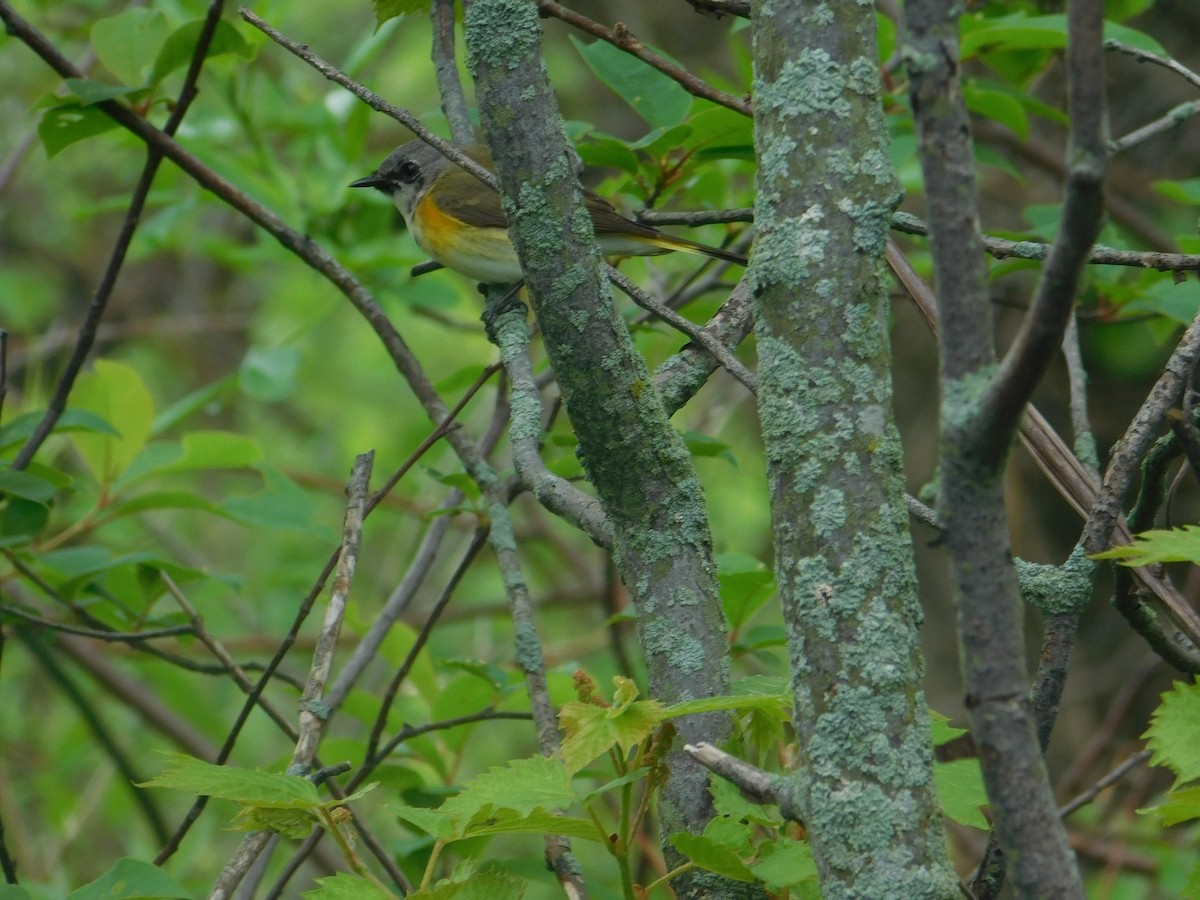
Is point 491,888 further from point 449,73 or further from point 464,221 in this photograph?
point 464,221

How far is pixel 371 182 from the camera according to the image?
142 inches

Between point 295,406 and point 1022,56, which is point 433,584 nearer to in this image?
point 295,406

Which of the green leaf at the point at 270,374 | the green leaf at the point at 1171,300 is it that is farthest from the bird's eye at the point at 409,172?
the green leaf at the point at 1171,300

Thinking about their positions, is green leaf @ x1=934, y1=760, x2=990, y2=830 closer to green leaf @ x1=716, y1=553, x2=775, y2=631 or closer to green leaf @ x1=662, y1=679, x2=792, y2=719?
green leaf @ x1=662, y1=679, x2=792, y2=719

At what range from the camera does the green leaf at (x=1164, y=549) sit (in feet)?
3.79

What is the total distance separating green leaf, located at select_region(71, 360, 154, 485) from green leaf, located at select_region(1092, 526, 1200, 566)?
2.33m

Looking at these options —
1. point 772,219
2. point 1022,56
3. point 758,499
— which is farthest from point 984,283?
point 758,499

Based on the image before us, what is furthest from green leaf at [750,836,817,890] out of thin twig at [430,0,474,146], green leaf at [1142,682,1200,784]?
thin twig at [430,0,474,146]

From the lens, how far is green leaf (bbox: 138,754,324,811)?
1250mm

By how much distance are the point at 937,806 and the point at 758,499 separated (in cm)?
622

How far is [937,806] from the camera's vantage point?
3.88ft

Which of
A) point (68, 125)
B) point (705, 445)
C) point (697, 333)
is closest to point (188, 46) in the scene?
point (68, 125)

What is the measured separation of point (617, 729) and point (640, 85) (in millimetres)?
1547

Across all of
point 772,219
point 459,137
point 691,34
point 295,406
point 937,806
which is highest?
point 691,34
